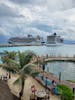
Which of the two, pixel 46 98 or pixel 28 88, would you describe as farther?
pixel 28 88

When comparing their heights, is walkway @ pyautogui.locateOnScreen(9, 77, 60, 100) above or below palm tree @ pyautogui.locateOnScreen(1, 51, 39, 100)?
below

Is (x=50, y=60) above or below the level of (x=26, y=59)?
below

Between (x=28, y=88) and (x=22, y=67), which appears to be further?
(x=28, y=88)

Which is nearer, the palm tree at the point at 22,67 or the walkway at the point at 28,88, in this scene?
the palm tree at the point at 22,67

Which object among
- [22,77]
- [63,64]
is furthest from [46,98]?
[63,64]

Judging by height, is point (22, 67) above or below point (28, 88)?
above

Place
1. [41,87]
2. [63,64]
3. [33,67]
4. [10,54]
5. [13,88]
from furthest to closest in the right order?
[63,64] → [10,54] → [41,87] → [13,88] → [33,67]

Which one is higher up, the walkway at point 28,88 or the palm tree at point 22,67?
the palm tree at point 22,67

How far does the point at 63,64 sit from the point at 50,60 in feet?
11.0

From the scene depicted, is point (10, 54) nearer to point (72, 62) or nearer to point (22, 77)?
point (22, 77)

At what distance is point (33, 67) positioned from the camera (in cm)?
1784

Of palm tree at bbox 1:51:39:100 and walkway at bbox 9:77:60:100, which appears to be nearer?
palm tree at bbox 1:51:39:100

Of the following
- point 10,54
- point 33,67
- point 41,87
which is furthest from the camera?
point 10,54

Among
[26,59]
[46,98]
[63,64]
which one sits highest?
[26,59]
